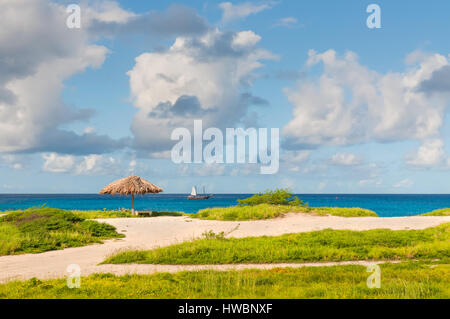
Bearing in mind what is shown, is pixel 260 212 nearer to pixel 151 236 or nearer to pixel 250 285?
pixel 151 236

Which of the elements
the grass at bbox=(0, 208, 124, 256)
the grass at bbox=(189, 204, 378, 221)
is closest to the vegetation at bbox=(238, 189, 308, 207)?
→ the grass at bbox=(189, 204, 378, 221)

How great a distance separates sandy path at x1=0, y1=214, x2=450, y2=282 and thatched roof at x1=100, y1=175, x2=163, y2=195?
23.8 ft

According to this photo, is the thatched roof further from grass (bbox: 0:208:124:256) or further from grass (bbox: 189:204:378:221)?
grass (bbox: 0:208:124:256)

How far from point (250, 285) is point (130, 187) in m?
24.8

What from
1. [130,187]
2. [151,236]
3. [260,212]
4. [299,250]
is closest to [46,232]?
[151,236]

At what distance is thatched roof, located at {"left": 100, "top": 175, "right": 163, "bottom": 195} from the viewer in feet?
109

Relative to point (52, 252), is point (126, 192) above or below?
above

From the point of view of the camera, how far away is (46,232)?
20.3 metres

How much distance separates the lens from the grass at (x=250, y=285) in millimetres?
9219
